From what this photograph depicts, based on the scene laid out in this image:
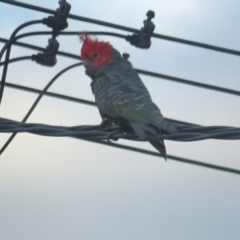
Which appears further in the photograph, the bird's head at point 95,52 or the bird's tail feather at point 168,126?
the bird's head at point 95,52

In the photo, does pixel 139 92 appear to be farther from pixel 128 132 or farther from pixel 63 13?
pixel 63 13

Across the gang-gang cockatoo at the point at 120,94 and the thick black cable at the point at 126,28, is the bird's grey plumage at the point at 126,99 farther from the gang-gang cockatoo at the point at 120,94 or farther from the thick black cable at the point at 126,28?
the thick black cable at the point at 126,28

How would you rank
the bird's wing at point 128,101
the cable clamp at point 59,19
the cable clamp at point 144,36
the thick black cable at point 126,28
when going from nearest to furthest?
the bird's wing at point 128,101 → the cable clamp at point 59,19 → the cable clamp at point 144,36 → the thick black cable at point 126,28

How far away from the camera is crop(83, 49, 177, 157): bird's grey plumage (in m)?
5.02

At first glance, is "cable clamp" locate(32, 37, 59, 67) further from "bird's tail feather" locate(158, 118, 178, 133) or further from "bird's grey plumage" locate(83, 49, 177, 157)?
"bird's tail feather" locate(158, 118, 178, 133)

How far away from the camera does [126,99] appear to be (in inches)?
213

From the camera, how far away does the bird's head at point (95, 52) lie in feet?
20.1

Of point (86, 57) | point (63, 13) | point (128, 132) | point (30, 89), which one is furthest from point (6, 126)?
point (30, 89)

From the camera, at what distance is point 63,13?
7027mm

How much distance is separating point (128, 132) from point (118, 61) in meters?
0.87

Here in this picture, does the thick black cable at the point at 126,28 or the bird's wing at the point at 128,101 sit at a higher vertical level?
the thick black cable at the point at 126,28

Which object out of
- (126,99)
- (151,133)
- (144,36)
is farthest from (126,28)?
(151,133)

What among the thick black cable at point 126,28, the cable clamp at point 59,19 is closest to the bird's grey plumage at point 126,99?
the cable clamp at point 59,19

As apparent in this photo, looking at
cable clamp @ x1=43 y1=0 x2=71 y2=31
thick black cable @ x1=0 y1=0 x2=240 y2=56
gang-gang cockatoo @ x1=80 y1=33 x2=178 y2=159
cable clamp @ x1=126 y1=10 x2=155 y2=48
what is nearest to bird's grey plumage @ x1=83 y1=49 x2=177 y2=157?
gang-gang cockatoo @ x1=80 y1=33 x2=178 y2=159
